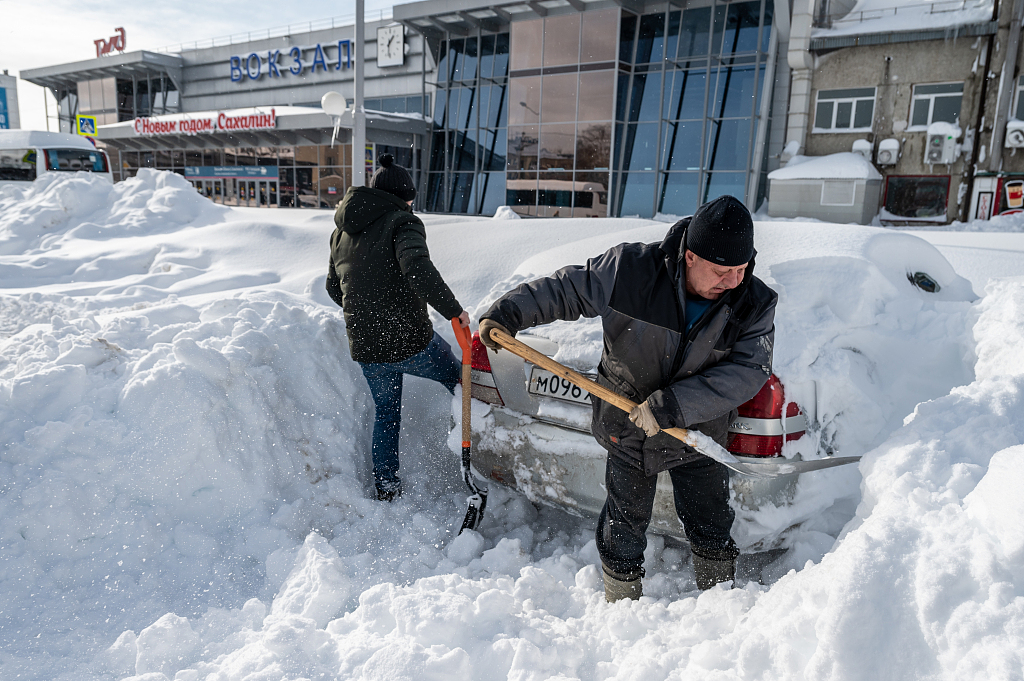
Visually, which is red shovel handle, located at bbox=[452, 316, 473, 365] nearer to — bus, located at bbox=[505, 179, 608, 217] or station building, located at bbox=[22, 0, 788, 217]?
station building, located at bbox=[22, 0, 788, 217]

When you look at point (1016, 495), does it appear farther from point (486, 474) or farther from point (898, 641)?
point (486, 474)

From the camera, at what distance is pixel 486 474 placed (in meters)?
3.14

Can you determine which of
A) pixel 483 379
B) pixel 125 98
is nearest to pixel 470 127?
pixel 483 379

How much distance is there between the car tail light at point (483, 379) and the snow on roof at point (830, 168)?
52.9 ft

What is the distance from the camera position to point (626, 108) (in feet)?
60.6

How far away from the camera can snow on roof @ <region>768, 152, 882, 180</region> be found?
16.3m

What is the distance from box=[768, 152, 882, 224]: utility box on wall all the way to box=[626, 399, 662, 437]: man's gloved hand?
648 inches

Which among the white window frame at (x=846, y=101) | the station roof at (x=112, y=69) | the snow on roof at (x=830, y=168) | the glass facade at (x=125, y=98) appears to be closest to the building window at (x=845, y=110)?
the white window frame at (x=846, y=101)

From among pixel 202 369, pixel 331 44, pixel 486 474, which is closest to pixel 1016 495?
pixel 486 474

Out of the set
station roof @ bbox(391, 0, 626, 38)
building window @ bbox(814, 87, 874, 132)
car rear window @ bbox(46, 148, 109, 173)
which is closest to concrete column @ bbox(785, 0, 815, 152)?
building window @ bbox(814, 87, 874, 132)

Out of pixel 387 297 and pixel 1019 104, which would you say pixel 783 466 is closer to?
pixel 387 297

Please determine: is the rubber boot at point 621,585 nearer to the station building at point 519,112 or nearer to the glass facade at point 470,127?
the station building at point 519,112

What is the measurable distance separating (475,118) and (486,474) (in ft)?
67.0

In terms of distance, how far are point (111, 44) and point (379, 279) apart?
39.6 metres
